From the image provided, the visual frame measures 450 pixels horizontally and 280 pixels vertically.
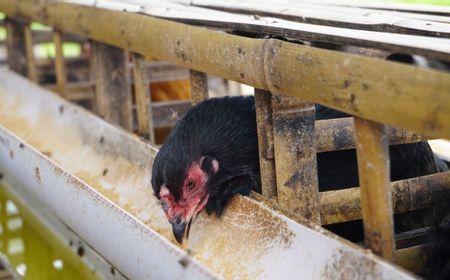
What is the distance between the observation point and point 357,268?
79.8 inches

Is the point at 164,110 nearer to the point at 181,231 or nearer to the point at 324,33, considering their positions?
the point at 181,231

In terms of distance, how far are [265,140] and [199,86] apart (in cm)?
67

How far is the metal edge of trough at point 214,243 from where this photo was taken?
211cm

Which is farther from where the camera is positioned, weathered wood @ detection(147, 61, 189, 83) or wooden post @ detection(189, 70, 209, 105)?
weathered wood @ detection(147, 61, 189, 83)

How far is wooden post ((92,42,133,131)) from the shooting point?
423cm

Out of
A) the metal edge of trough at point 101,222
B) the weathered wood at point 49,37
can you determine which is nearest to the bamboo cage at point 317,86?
the metal edge of trough at point 101,222

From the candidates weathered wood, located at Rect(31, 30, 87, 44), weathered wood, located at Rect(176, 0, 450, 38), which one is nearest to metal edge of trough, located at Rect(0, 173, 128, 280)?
weathered wood, located at Rect(176, 0, 450, 38)

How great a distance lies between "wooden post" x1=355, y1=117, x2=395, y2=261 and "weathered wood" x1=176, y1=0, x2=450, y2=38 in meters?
0.54

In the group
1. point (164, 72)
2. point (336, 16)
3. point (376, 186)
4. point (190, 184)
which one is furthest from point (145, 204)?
point (164, 72)

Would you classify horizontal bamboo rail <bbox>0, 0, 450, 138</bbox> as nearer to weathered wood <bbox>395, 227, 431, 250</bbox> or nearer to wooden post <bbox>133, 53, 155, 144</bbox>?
wooden post <bbox>133, 53, 155, 144</bbox>

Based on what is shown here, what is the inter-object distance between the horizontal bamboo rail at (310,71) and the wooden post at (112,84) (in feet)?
1.97

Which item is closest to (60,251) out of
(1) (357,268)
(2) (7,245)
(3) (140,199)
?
(2) (7,245)

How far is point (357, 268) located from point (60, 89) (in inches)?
137

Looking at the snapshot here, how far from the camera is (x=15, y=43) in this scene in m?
5.77
